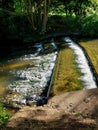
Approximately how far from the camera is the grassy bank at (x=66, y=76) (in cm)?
1180

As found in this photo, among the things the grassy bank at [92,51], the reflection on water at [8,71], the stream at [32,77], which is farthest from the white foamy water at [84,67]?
the reflection on water at [8,71]

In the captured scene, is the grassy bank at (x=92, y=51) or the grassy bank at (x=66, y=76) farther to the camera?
the grassy bank at (x=92, y=51)

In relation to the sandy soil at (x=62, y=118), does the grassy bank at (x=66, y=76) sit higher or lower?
lower

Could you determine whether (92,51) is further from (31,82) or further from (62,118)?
(62,118)

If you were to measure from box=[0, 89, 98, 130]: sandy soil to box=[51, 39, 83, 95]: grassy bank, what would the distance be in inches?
96.6

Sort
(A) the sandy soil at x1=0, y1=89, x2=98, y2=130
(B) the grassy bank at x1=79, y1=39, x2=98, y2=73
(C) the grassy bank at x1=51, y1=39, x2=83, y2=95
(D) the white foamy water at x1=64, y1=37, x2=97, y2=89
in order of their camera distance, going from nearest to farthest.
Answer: (A) the sandy soil at x1=0, y1=89, x2=98, y2=130
(C) the grassy bank at x1=51, y1=39, x2=83, y2=95
(D) the white foamy water at x1=64, y1=37, x2=97, y2=89
(B) the grassy bank at x1=79, y1=39, x2=98, y2=73

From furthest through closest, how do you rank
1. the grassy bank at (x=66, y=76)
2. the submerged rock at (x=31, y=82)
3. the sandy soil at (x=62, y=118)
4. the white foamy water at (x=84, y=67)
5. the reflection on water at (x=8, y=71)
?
the reflection on water at (x=8, y=71) → the white foamy water at (x=84, y=67) → the grassy bank at (x=66, y=76) → the submerged rock at (x=31, y=82) → the sandy soil at (x=62, y=118)

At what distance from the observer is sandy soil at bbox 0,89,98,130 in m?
6.69

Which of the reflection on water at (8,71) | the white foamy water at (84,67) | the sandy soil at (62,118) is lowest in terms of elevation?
the reflection on water at (8,71)

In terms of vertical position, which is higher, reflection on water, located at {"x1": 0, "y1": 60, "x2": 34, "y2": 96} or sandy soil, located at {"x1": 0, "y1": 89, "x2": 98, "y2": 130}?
sandy soil, located at {"x1": 0, "y1": 89, "x2": 98, "y2": 130}

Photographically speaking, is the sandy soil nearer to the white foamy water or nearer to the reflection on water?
the white foamy water

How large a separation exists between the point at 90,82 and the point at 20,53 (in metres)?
10.3

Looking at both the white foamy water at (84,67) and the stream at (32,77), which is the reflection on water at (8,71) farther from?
the white foamy water at (84,67)

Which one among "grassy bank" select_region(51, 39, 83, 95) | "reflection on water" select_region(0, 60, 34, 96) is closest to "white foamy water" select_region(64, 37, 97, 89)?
"grassy bank" select_region(51, 39, 83, 95)
